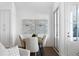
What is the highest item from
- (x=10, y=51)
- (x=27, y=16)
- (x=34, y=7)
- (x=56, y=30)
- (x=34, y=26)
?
(x=34, y=7)

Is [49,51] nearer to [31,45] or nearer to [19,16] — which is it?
[31,45]

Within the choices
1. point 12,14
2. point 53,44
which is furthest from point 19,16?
point 53,44

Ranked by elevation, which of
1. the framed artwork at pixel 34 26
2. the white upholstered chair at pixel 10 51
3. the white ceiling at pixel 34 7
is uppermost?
the white ceiling at pixel 34 7

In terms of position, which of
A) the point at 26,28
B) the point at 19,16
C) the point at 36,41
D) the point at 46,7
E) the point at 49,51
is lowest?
the point at 49,51

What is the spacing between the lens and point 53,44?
418 centimetres

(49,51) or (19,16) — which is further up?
(19,16)

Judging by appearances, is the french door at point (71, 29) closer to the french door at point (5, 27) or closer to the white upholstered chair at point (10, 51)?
the white upholstered chair at point (10, 51)

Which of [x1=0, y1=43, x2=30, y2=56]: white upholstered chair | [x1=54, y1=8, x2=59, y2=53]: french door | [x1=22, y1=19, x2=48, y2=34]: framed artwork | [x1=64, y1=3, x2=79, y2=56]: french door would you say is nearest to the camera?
[x1=0, y1=43, x2=30, y2=56]: white upholstered chair

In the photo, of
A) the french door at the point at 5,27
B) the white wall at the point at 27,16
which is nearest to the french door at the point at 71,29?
the white wall at the point at 27,16

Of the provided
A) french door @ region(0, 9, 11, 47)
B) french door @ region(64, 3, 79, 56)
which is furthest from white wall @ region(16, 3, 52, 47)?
french door @ region(64, 3, 79, 56)

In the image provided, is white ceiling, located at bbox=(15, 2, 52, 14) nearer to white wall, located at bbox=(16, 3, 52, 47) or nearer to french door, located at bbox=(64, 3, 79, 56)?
white wall, located at bbox=(16, 3, 52, 47)

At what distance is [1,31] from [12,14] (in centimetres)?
63

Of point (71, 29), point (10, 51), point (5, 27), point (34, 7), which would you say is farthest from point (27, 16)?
point (10, 51)

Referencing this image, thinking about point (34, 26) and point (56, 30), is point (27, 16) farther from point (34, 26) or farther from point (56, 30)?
point (56, 30)
